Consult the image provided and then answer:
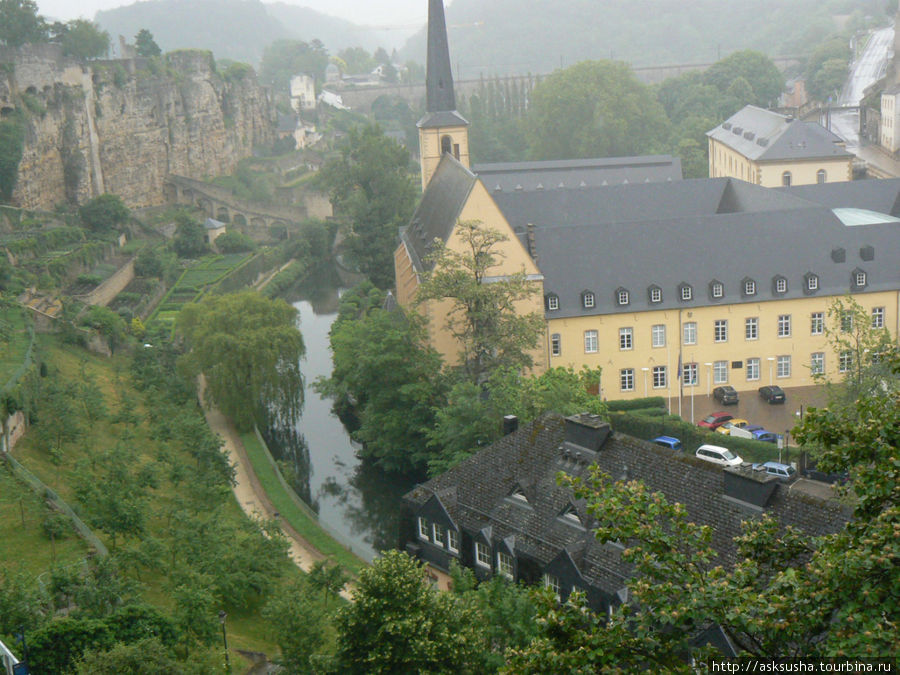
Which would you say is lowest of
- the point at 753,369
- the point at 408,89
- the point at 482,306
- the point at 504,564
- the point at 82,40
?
the point at 504,564

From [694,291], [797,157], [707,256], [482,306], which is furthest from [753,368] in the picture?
[797,157]

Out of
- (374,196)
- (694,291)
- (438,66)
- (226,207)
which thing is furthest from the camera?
(226,207)

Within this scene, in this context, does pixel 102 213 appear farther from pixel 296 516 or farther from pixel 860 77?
pixel 860 77

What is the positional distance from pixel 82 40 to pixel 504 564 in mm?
67738

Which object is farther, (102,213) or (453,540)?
(102,213)

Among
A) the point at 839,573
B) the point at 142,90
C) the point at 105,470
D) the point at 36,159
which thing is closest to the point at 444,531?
the point at 105,470

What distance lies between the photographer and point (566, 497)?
98.7 ft

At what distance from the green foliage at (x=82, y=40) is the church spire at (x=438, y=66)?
30.3 meters

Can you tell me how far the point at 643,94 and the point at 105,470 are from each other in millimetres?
79006

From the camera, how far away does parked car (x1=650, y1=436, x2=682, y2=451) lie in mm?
40366

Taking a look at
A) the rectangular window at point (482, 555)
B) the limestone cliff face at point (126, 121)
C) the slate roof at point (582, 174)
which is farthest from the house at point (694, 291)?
the limestone cliff face at point (126, 121)

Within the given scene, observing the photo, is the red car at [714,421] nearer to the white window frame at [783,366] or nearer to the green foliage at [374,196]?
the white window frame at [783,366]

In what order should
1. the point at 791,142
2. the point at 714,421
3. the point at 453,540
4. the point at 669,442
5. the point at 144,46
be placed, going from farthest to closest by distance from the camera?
1. the point at 144,46
2. the point at 791,142
3. the point at 714,421
4. the point at 669,442
5. the point at 453,540

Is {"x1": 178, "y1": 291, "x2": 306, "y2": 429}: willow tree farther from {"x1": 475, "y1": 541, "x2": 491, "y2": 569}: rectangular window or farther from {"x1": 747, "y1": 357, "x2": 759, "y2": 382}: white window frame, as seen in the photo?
{"x1": 747, "y1": 357, "x2": 759, "y2": 382}: white window frame
